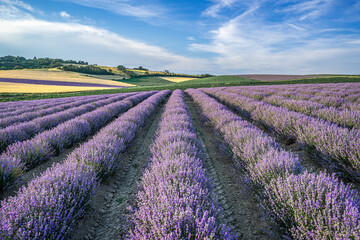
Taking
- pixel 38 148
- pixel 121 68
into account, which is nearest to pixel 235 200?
pixel 38 148

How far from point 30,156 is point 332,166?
5392mm

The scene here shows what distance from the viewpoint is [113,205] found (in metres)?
2.62

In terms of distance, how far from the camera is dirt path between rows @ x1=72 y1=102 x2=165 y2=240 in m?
2.09

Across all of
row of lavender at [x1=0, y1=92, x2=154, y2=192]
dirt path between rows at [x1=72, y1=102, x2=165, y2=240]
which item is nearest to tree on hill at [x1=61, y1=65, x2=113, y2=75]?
row of lavender at [x1=0, y1=92, x2=154, y2=192]

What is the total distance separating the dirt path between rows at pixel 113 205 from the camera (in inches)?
82.4

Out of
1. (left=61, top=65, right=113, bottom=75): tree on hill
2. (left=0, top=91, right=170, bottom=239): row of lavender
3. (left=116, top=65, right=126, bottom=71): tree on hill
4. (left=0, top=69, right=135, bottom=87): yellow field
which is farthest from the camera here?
(left=116, top=65, right=126, bottom=71): tree on hill

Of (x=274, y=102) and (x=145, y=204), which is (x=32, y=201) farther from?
(x=274, y=102)

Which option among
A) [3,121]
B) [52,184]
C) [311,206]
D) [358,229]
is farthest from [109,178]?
[3,121]

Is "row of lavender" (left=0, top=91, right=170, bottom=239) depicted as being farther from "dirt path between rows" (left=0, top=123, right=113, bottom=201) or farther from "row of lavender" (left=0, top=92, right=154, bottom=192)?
"row of lavender" (left=0, top=92, right=154, bottom=192)

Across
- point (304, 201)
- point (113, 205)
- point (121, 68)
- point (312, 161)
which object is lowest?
point (113, 205)

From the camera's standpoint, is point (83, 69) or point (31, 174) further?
point (83, 69)

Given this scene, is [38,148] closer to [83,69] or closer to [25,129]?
[25,129]

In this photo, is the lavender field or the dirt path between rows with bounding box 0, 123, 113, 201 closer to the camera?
the lavender field

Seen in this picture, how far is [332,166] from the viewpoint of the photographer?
9.59 ft
